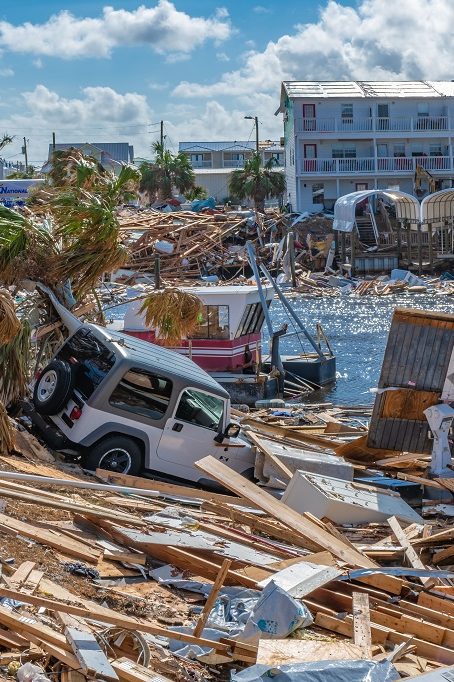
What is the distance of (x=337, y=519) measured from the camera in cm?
1159

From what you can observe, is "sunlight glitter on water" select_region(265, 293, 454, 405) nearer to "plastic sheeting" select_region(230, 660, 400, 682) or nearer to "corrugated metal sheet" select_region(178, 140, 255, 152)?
"plastic sheeting" select_region(230, 660, 400, 682)

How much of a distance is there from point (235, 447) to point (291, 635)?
6.93 meters

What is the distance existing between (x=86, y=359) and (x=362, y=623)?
7061mm

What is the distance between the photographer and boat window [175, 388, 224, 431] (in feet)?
45.5

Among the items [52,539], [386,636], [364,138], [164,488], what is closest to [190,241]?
[364,138]

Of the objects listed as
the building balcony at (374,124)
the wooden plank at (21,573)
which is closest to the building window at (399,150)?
the building balcony at (374,124)

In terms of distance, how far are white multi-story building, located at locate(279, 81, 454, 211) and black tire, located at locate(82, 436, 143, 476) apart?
62.9 metres

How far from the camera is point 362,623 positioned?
24.5 ft

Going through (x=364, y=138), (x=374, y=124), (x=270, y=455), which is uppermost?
(x=374, y=124)

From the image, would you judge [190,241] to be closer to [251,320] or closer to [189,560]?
[251,320]

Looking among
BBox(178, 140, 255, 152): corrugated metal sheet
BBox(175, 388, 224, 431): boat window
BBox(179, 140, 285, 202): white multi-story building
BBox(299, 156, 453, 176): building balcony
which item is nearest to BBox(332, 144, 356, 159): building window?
BBox(299, 156, 453, 176): building balcony

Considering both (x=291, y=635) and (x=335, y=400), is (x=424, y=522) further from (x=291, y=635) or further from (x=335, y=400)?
(x=335, y=400)

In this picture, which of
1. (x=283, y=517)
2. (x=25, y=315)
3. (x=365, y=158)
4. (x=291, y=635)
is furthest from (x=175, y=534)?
(x=365, y=158)

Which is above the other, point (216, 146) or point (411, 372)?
point (216, 146)
